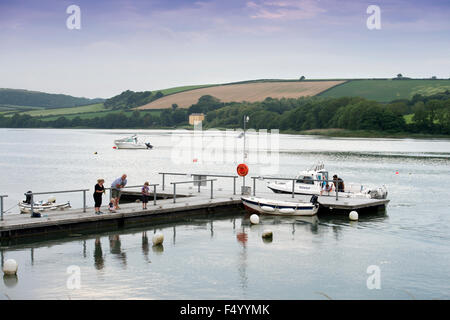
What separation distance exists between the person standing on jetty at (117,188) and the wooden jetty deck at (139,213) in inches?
19.9

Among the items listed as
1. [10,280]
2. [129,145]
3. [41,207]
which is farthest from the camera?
[129,145]

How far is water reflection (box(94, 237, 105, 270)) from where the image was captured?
20.1 meters

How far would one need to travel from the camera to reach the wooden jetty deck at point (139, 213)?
23.0 m

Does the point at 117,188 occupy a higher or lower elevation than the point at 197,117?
lower

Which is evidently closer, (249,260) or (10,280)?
(10,280)

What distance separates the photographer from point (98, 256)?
2141 cm

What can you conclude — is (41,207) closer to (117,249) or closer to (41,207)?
(41,207)

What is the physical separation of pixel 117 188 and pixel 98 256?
440cm

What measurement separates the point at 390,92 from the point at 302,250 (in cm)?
16839

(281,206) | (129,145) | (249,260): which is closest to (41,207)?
(281,206)

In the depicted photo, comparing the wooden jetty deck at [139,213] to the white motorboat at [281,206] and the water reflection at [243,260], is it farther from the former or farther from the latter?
the water reflection at [243,260]

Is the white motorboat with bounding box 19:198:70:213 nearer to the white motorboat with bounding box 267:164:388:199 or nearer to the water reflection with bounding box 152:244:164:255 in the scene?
the water reflection with bounding box 152:244:164:255
